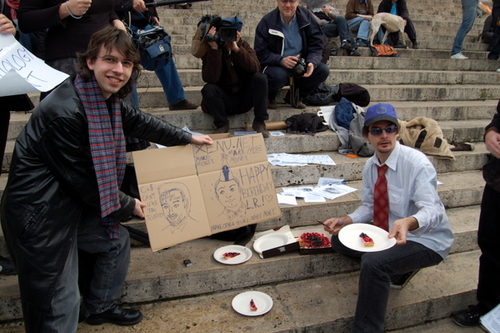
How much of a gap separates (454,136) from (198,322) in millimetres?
4016

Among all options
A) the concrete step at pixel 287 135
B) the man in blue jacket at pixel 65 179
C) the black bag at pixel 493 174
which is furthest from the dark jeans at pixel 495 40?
the man in blue jacket at pixel 65 179

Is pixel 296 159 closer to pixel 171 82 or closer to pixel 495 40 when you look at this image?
pixel 171 82

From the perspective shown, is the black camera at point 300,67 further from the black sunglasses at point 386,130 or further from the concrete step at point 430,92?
the black sunglasses at point 386,130

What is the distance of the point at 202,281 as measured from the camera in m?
2.50

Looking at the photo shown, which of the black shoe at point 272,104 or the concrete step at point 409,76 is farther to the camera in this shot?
the concrete step at point 409,76

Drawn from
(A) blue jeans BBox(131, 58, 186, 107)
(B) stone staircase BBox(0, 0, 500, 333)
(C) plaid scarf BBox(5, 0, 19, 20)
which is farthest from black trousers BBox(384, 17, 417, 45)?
(C) plaid scarf BBox(5, 0, 19, 20)

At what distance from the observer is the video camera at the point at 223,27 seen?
3.52 metres

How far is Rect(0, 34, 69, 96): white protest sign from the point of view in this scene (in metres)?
1.96

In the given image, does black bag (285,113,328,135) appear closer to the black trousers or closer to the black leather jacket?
the black leather jacket

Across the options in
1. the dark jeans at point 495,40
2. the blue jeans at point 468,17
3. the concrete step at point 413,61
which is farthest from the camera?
the dark jeans at point 495,40

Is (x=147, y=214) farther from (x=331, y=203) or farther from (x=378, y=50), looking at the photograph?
(x=378, y=50)

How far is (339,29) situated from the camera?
6.79 m

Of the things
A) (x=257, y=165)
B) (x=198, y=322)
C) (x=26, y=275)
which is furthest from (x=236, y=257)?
(x=26, y=275)

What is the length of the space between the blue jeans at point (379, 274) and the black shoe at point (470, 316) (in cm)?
70
